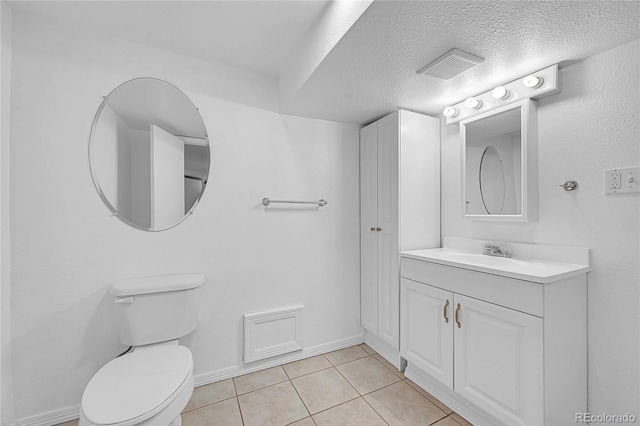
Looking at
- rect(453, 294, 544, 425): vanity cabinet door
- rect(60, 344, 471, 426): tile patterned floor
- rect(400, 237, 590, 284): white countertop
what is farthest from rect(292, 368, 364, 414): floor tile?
rect(400, 237, 590, 284): white countertop

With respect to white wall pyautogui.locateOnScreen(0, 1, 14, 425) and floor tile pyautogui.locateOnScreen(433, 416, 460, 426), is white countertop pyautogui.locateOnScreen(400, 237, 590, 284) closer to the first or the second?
floor tile pyautogui.locateOnScreen(433, 416, 460, 426)

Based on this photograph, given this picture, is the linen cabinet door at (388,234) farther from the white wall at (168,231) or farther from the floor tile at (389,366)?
the white wall at (168,231)

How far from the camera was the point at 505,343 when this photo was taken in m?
1.26

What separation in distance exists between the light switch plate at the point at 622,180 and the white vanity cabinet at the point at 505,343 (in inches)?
15.8

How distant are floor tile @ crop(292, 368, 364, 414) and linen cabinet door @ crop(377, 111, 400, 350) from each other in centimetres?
46

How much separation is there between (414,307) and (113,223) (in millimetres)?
1938

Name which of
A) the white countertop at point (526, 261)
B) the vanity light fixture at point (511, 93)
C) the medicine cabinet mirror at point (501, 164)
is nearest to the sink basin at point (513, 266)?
the white countertop at point (526, 261)

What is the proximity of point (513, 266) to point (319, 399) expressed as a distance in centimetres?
138

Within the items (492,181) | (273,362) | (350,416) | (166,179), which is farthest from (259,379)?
(492,181)

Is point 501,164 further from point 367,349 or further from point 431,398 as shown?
point 367,349

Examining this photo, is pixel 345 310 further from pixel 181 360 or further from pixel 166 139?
pixel 166 139

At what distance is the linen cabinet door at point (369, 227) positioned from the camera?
2172 mm

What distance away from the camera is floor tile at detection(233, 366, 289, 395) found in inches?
69.9

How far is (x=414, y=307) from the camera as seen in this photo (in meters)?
1.77
